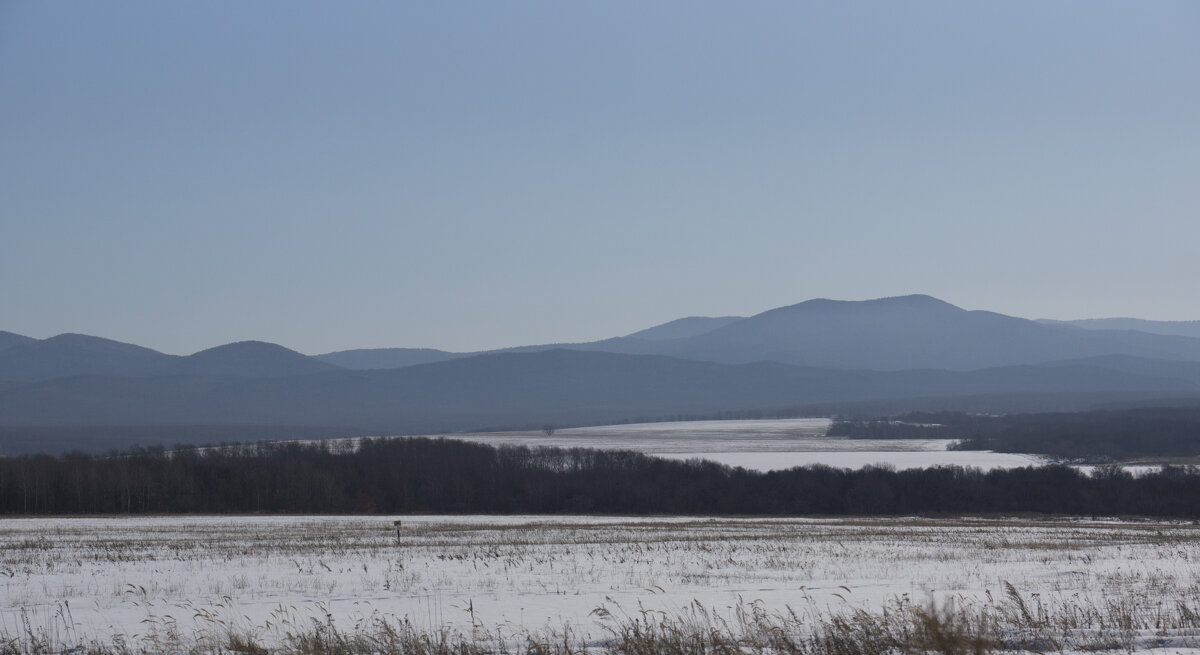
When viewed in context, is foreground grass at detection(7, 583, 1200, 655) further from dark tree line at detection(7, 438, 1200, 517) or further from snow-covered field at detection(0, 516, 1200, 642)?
dark tree line at detection(7, 438, 1200, 517)

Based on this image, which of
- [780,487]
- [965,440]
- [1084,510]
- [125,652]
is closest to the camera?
[125,652]

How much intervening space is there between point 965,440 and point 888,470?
273 ft

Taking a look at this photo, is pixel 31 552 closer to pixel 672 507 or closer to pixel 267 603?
pixel 267 603

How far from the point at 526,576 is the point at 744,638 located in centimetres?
949

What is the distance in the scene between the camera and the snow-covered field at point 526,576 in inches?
555

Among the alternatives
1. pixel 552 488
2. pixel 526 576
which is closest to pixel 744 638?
pixel 526 576

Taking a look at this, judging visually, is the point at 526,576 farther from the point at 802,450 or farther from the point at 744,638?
the point at 802,450

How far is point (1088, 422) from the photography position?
172 m

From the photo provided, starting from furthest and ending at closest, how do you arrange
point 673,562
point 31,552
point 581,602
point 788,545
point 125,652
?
point 788,545
point 31,552
point 673,562
point 581,602
point 125,652

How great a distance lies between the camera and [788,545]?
2891 cm

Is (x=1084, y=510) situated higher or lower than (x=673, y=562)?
lower

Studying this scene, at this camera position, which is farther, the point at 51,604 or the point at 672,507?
the point at 672,507

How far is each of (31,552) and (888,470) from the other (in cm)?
7555

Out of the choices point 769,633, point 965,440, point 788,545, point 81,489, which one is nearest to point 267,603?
point 769,633
